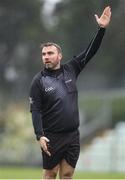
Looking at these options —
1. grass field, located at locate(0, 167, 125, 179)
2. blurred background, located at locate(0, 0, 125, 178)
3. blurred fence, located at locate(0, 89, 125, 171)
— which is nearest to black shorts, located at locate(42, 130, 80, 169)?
grass field, located at locate(0, 167, 125, 179)

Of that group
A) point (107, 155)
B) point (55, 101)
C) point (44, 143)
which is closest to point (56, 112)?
point (55, 101)

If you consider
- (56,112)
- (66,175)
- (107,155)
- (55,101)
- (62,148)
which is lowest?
(107,155)

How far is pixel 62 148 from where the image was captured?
33.4ft

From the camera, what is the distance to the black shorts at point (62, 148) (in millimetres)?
10164

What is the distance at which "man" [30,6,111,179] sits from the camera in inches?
395

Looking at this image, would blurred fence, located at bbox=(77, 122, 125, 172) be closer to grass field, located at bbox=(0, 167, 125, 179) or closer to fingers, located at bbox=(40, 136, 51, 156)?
grass field, located at bbox=(0, 167, 125, 179)

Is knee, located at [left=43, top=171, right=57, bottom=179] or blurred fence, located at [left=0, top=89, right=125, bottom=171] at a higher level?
knee, located at [left=43, top=171, right=57, bottom=179]

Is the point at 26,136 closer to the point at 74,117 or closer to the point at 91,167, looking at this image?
the point at 91,167

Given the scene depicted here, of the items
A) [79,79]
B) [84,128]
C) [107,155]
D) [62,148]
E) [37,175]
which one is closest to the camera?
[62,148]

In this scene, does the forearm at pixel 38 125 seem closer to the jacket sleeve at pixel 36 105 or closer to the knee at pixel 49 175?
the jacket sleeve at pixel 36 105

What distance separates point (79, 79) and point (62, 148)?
50.5 feet

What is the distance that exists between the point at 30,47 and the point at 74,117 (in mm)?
17767

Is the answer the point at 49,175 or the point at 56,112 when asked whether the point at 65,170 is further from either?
the point at 56,112

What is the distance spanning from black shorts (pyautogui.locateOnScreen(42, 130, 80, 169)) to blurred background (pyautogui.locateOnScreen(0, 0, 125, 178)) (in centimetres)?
1308
